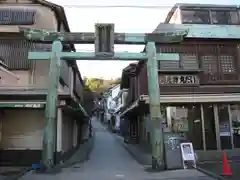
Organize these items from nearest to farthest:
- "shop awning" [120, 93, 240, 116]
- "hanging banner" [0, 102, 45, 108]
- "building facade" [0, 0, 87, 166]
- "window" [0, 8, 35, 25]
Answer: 1. "hanging banner" [0, 102, 45, 108]
2. "building facade" [0, 0, 87, 166]
3. "window" [0, 8, 35, 25]
4. "shop awning" [120, 93, 240, 116]

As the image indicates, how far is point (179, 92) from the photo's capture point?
59.0 feet

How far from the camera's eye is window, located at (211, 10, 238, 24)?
1989cm

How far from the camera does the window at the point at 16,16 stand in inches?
646

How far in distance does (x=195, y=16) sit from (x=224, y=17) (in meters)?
2.00

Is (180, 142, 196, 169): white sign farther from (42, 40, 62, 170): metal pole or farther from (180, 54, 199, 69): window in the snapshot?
(180, 54, 199, 69): window

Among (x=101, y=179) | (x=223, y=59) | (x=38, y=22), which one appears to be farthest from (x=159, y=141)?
(x=38, y=22)

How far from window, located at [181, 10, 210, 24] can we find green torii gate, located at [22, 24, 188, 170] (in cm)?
463

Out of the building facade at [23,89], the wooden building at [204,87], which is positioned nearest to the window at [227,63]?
the wooden building at [204,87]

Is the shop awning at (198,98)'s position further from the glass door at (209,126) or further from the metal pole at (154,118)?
the metal pole at (154,118)

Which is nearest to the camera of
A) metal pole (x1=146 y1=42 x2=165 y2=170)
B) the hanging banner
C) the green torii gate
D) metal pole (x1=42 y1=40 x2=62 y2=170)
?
metal pole (x1=42 y1=40 x2=62 y2=170)

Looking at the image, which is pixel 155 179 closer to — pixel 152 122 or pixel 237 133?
pixel 152 122

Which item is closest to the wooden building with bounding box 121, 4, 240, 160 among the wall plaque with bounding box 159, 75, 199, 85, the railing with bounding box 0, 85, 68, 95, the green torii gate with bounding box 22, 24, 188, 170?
the wall plaque with bounding box 159, 75, 199, 85

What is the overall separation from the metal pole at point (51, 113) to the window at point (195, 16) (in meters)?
9.21

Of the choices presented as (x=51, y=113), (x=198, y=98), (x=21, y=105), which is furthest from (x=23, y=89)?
(x=198, y=98)
